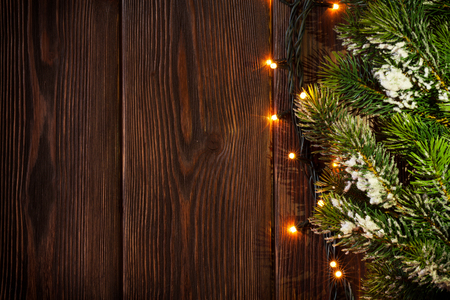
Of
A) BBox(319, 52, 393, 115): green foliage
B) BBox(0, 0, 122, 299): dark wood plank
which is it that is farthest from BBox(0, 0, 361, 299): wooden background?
BBox(319, 52, 393, 115): green foliage

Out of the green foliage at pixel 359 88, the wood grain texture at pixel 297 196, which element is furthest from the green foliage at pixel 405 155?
the wood grain texture at pixel 297 196

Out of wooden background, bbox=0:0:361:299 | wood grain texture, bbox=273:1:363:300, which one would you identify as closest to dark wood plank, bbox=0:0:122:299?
wooden background, bbox=0:0:361:299

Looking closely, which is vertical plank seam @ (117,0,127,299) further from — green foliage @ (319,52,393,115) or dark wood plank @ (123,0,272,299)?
green foliage @ (319,52,393,115)

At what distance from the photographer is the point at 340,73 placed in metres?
0.46

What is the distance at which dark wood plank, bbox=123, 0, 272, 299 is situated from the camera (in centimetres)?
54

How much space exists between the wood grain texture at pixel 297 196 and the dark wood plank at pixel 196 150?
0.02 metres

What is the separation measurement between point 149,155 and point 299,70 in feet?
1.10

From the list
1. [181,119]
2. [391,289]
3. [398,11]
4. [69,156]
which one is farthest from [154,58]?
[391,289]

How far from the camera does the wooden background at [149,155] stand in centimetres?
53

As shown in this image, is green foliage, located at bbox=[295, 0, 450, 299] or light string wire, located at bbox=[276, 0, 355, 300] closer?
green foliage, located at bbox=[295, 0, 450, 299]

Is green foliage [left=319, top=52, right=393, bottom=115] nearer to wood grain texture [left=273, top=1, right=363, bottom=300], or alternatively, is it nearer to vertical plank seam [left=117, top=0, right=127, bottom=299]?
wood grain texture [left=273, top=1, right=363, bottom=300]

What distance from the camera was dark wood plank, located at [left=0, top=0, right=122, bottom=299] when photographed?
527 mm

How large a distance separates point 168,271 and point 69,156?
0.95 ft

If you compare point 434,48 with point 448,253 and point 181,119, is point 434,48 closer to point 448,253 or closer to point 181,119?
point 448,253
